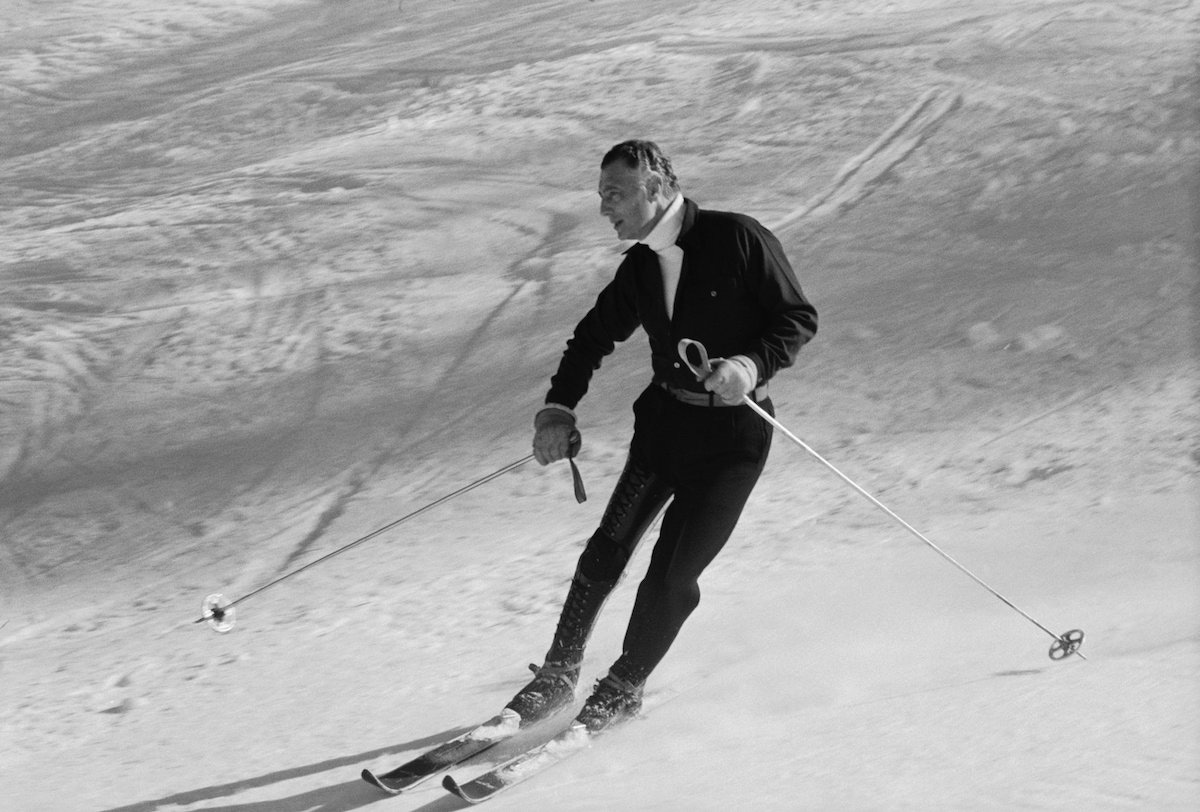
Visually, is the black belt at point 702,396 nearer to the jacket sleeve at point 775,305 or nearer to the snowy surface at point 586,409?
the jacket sleeve at point 775,305

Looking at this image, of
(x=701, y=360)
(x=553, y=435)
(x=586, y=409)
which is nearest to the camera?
(x=701, y=360)

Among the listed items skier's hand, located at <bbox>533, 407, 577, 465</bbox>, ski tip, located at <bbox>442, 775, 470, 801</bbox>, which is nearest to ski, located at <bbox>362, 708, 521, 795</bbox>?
ski tip, located at <bbox>442, 775, 470, 801</bbox>

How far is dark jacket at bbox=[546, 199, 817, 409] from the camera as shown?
3459 millimetres

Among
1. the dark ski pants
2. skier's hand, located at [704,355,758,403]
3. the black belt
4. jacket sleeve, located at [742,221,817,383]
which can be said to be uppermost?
jacket sleeve, located at [742,221,817,383]

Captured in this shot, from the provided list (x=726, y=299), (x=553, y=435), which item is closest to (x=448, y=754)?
(x=553, y=435)

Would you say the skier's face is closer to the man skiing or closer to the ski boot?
the man skiing

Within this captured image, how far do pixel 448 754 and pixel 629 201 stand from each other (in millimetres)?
1470

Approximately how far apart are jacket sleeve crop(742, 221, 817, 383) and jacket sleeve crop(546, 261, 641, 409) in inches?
14.6

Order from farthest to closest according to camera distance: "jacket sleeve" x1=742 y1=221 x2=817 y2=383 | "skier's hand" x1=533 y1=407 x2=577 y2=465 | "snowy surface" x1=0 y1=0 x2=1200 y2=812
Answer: "skier's hand" x1=533 y1=407 x2=577 y2=465
"snowy surface" x1=0 y1=0 x2=1200 y2=812
"jacket sleeve" x1=742 y1=221 x2=817 y2=383

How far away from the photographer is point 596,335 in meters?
3.84

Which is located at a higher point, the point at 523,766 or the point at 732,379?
the point at 732,379

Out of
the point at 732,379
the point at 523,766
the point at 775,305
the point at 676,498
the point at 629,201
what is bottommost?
the point at 523,766

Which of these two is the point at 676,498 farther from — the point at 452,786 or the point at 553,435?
the point at 452,786

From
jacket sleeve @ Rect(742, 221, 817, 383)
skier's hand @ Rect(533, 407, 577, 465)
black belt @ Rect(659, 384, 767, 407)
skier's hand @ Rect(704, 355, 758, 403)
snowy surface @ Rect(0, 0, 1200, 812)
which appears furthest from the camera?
skier's hand @ Rect(533, 407, 577, 465)
